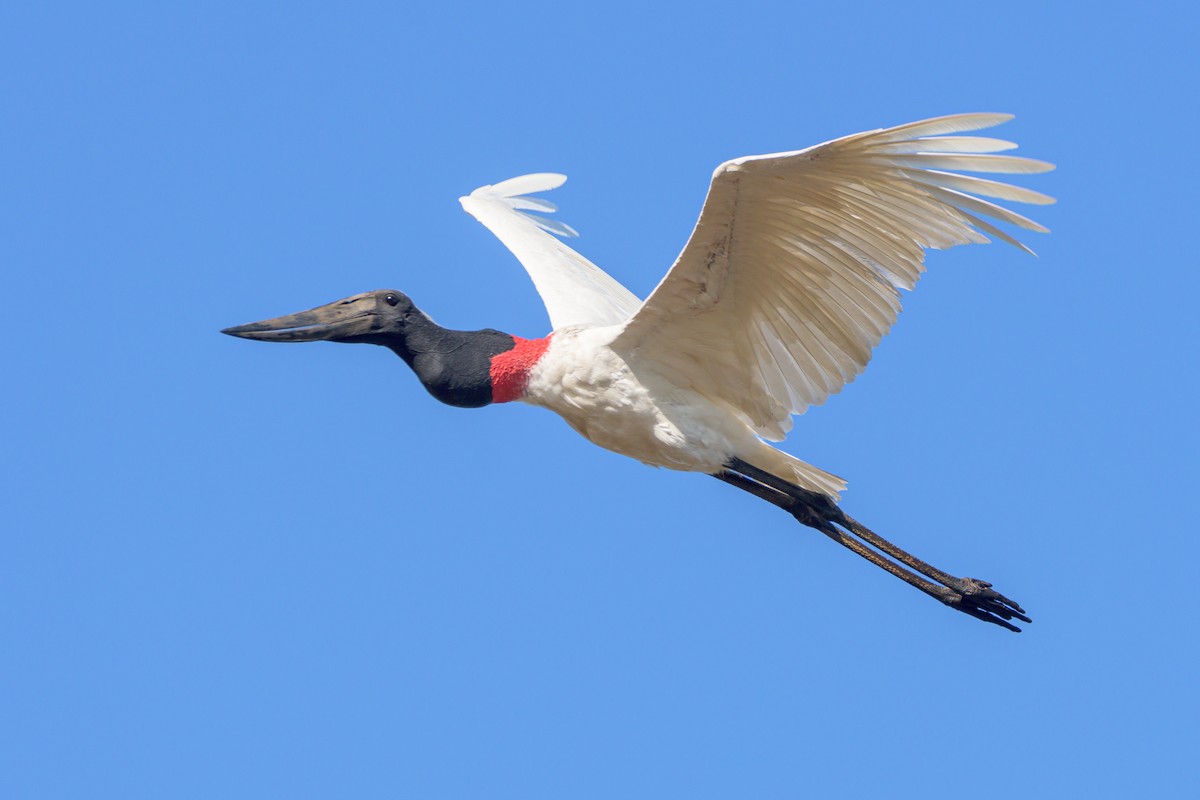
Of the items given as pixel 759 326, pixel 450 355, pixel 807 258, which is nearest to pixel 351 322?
pixel 450 355

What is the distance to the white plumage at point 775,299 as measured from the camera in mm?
7383

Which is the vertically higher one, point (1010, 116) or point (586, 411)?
point (1010, 116)

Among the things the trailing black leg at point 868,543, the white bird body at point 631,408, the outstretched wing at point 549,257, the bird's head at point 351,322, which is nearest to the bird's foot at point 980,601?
the trailing black leg at point 868,543

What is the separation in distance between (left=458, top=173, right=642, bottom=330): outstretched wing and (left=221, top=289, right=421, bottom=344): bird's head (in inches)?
38.5

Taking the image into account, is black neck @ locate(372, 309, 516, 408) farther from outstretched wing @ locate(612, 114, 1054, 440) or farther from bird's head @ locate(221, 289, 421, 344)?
outstretched wing @ locate(612, 114, 1054, 440)

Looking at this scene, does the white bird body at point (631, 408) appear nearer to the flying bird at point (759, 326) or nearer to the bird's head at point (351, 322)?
the flying bird at point (759, 326)

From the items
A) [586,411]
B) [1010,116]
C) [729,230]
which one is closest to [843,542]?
[586,411]

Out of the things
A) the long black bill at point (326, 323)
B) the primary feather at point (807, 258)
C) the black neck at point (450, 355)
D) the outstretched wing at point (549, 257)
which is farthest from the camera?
the outstretched wing at point (549, 257)

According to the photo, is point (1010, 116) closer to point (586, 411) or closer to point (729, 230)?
point (729, 230)

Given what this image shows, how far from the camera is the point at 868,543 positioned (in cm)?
912

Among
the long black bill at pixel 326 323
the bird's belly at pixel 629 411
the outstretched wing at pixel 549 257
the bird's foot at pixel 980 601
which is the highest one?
the outstretched wing at pixel 549 257

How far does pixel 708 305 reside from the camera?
328 inches

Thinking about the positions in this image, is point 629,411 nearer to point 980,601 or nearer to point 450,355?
point 450,355

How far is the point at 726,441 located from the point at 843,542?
87cm
